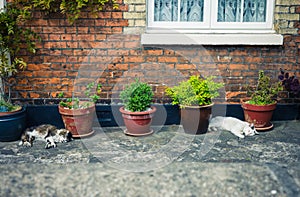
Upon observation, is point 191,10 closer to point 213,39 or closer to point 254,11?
point 213,39

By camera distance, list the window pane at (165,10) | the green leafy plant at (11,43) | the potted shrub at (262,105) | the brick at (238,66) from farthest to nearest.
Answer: the brick at (238,66), the window pane at (165,10), the potted shrub at (262,105), the green leafy plant at (11,43)

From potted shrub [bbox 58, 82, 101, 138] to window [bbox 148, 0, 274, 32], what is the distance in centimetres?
126

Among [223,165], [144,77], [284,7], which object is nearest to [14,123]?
[144,77]

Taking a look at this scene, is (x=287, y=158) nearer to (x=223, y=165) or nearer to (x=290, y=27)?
(x=223, y=165)

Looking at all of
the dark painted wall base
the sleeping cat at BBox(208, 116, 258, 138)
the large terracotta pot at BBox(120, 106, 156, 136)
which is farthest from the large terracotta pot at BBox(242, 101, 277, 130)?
the large terracotta pot at BBox(120, 106, 156, 136)

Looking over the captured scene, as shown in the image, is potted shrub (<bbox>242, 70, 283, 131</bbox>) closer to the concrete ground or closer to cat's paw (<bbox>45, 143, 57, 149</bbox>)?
the concrete ground

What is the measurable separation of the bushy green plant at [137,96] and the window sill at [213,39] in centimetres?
61

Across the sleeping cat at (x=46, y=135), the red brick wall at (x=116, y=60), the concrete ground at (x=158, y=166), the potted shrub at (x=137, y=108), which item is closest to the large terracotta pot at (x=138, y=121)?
the potted shrub at (x=137, y=108)

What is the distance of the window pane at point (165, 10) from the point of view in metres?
4.77

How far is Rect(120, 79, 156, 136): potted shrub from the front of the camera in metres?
4.40

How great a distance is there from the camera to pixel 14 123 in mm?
4242

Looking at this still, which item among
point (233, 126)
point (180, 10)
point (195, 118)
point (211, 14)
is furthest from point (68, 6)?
point (233, 126)

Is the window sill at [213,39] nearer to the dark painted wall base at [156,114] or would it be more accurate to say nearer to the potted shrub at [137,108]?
the potted shrub at [137,108]

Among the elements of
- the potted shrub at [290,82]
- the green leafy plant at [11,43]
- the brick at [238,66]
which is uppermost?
the green leafy plant at [11,43]
